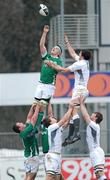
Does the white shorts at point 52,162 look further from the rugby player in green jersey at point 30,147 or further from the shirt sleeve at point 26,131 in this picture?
the rugby player in green jersey at point 30,147

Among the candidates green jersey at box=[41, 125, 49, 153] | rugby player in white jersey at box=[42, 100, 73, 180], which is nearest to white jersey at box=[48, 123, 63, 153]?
rugby player in white jersey at box=[42, 100, 73, 180]

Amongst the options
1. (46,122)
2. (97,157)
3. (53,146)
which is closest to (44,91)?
(46,122)

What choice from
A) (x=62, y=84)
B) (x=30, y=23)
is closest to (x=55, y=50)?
(x=62, y=84)

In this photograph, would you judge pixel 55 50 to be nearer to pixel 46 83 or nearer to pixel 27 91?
pixel 46 83

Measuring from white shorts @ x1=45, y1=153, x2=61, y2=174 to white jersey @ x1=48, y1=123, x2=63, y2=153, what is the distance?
0.39 feet

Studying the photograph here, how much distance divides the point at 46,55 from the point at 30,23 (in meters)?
22.2

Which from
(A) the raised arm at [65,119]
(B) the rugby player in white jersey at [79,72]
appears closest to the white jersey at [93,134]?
(A) the raised arm at [65,119]

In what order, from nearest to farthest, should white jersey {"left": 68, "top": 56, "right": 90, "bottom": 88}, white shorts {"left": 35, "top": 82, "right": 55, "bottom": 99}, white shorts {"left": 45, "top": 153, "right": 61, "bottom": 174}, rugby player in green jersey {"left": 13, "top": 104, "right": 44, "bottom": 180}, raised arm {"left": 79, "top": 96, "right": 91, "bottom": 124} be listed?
1. raised arm {"left": 79, "top": 96, "right": 91, "bottom": 124}
2. white jersey {"left": 68, "top": 56, "right": 90, "bottom": 88}
3. white shorts {"left": 45, "top": 153, "right": 61, "bottom": 174}
4. white shorts {"left": 35, "top": 82, "right": 55, "bottom": 99}
5. rugby player in green jersey {"left": 13, "top": 104, "right": 44, "bottom": 180}

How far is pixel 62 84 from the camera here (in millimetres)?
29766

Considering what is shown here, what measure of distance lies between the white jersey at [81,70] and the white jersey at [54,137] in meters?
1.05

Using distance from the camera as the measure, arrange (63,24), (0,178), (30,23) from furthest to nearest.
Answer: (30,23) → (63,24) → (0,178)

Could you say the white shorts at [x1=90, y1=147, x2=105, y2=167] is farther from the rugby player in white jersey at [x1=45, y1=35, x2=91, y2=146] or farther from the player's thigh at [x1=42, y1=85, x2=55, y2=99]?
the player's thigh at [x1=42, y1=85, x2=55, y2=99]

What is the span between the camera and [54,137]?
84.2 feet

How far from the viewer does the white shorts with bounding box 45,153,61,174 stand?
25.7m
